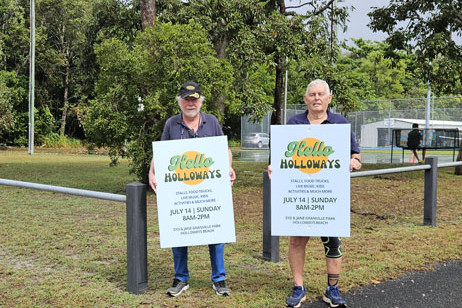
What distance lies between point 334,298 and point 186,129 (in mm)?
1796

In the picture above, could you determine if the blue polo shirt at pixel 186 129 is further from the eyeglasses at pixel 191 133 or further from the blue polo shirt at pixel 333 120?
the blue polo shirt at pixel 333 120

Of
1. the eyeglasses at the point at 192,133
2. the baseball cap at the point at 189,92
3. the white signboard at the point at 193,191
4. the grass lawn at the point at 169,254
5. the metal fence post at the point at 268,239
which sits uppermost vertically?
the baseball cap at the point at 189,92

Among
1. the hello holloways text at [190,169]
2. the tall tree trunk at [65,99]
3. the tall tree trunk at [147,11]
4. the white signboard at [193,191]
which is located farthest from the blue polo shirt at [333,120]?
the tall tree trunk at [65,99]

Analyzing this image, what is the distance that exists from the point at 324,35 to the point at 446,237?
8.20 meters

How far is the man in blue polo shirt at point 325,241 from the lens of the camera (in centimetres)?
399

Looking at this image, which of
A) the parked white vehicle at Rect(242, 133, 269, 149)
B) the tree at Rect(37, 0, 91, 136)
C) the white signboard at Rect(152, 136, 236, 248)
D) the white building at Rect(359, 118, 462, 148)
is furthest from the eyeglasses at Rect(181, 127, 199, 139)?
the tree at Rect(37, 0, 91, 136)

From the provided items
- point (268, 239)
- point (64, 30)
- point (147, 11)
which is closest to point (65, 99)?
point (64, 30)

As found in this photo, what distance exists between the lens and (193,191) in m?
4.19

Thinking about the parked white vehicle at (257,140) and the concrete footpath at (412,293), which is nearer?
the concrete footpath at (412,293)

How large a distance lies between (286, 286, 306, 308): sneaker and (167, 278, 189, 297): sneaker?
87cm

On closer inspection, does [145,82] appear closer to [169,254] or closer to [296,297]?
[169,254]

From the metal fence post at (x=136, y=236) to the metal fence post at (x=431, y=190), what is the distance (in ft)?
15.4

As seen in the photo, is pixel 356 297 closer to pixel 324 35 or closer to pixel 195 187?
pixel 195 187

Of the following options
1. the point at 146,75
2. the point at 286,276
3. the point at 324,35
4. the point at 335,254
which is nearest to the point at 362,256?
the point at 286,276
